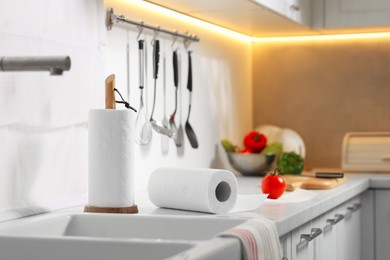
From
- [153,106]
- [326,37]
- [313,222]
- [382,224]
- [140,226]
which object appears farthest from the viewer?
[326,37]

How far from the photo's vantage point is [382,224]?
3.17m

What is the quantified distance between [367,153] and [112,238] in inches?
83.9

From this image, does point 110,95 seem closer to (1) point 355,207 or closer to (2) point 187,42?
(2) point 187,42

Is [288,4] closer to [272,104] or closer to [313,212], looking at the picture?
[272,104]

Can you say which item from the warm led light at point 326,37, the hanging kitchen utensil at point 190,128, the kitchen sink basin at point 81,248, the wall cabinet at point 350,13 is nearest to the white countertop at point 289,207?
the hanging kitchen utensil at point 190,128

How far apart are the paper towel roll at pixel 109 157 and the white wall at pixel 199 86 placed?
1.81 ft

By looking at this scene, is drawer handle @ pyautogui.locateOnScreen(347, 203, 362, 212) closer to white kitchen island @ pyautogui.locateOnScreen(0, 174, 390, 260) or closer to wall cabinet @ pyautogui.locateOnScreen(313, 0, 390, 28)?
white kitchen island @ pyautogui.locateOnScreen(0, 174, 390, 260)

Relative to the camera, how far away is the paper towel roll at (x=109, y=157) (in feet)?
6.26

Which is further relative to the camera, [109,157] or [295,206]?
[295,206]

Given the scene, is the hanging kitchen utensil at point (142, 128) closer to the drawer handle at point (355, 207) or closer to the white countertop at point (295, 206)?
the white countertop at point (295, 206)

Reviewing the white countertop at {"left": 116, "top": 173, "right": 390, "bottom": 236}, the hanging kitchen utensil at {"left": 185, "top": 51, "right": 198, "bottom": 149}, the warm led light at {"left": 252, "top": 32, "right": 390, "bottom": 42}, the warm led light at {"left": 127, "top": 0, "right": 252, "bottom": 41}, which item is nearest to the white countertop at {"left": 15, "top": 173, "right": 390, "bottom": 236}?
the white countertop at {"left": 116, "top": 173, "right": 390, "bottom": 236}

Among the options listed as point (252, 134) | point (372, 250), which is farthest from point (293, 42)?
point (372, 250)

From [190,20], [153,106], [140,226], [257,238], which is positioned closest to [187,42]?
[190,20]

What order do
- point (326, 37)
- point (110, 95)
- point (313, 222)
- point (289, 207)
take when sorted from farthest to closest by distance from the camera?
point (326, 37), point (313, 222), point (289, 207), point (110, 95)
